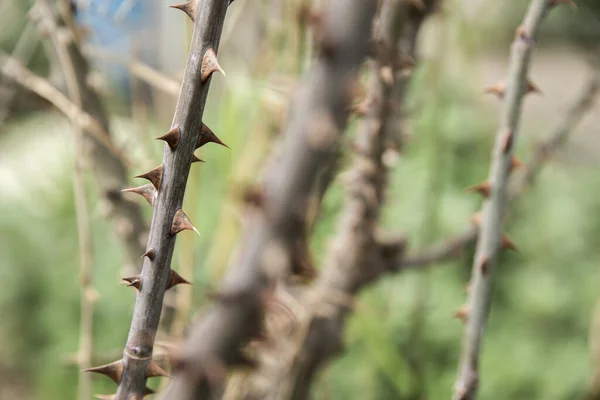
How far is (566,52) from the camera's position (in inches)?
110

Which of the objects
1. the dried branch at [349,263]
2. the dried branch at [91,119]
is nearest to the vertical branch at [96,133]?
the dried branch at [91,119]

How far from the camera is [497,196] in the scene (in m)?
0.22

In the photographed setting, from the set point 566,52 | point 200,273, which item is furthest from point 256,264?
point 566,52

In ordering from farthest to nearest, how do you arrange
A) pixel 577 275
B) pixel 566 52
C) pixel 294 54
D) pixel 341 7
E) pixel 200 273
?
1. pixel 566 52
2. pixel 577 275
3. pixel 200 273
4. pixel 294 54
5. pixel 341 7

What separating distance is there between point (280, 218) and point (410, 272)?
506mm

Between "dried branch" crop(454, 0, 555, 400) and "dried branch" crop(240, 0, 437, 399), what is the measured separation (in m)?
0.12

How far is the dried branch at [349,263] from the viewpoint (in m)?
0.36

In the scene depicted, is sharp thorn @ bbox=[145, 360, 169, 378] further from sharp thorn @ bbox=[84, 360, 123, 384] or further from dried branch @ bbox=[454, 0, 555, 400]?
dried branch @ bbox=[454, 0, 555, 400]

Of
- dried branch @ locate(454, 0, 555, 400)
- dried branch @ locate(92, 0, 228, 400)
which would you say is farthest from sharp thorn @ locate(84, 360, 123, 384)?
dried branch @ locate(454, 0, 555, 400)

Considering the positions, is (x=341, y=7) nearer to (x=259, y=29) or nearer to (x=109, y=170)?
(x=109, y=170)

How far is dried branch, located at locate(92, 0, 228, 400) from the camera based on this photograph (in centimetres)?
14

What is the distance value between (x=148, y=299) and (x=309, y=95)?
0.16 metres

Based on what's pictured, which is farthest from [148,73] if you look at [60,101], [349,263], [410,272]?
[410,272]

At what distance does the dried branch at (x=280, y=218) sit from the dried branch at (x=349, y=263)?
0.05 meters
